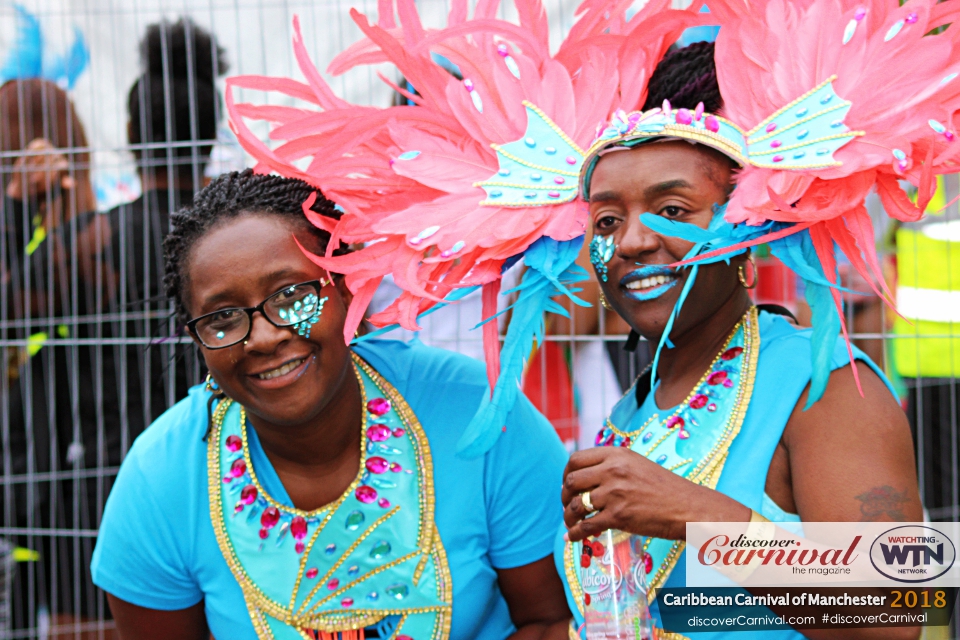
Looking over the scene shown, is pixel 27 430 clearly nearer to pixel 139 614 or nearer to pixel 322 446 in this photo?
pixel 139 614

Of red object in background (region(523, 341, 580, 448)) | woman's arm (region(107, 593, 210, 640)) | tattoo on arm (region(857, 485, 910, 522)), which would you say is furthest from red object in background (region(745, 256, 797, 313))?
woman's arm (region(107, 593, 210, 640))

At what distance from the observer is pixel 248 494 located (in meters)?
2.03

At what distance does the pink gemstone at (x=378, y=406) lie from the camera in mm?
2098

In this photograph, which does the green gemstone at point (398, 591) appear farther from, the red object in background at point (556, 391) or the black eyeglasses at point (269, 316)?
the red object in background at point (556, 391)

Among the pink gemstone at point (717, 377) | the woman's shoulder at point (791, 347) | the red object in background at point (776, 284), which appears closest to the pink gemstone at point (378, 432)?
the pink gemstone at point (717, 377)

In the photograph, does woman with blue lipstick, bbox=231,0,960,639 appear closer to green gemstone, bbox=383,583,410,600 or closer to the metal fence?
green gemstone, bbox=383,583,410,600

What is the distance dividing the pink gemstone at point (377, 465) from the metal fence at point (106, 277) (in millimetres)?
1195

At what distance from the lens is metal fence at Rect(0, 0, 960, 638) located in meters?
3.30

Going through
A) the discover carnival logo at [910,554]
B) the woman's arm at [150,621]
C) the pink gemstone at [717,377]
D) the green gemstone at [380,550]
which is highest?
the pink gemstone at [717,377]

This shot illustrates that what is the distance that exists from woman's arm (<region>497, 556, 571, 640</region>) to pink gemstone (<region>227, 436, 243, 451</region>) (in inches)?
25.4

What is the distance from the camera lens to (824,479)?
59.9 inches

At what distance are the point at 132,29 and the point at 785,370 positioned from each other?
114 inches

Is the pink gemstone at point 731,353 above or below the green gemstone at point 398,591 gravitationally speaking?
above

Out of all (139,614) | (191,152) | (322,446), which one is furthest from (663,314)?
(191,152)
